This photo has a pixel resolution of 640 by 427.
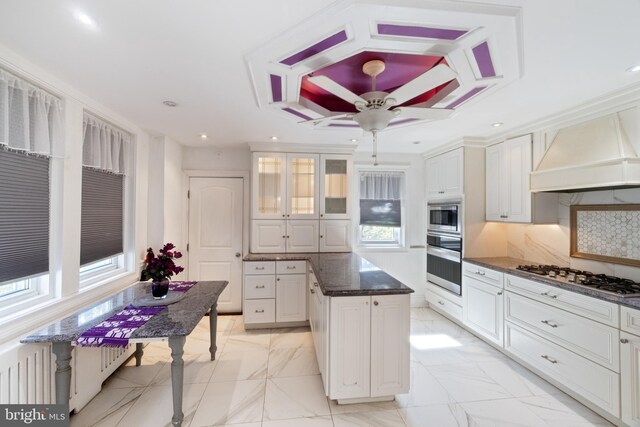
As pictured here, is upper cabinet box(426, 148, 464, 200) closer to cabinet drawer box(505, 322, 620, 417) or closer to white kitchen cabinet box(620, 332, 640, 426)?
cabinet drawer box(505, 322, 620, 417)

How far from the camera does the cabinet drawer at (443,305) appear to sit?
3324mm

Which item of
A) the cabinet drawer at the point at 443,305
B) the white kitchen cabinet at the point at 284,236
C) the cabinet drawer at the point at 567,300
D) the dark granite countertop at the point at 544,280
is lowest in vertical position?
the cabinet drawer at the point at 443,305

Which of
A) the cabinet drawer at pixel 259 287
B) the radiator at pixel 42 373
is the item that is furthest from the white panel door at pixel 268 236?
the radiator at pixel 42 373

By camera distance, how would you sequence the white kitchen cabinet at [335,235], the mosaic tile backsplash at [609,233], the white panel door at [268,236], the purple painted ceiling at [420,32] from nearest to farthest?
1. the purple painted ceiling at [420,32]
2. the mosaic tile backsplash at [609,233]
3. the white panel door at [268,236]
4. the white kitchen cabinet at [335,235]

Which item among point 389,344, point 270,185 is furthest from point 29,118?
point 389,344

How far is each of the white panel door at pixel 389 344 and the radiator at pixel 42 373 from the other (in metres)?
2.15

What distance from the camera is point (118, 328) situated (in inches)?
64.4

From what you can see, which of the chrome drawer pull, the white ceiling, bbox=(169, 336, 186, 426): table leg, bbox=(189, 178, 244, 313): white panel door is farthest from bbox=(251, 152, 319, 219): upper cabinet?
the chrome drawer pull

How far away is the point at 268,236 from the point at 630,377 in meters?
3.40

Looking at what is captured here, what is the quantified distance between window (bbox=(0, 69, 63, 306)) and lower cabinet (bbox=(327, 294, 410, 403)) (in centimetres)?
205

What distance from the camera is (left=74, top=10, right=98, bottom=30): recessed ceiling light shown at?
1.24 metres

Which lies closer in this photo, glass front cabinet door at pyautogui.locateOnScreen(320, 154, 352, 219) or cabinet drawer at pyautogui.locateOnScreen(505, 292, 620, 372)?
cabinet drawer at pyautogui.locateOnScreen(505, 292, 620, 372)

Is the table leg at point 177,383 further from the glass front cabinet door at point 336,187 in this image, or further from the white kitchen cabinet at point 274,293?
the glass front cabinet door at point 336,187

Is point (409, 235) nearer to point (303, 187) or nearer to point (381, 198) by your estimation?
point (381, 198)
